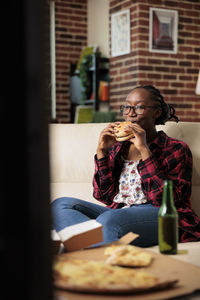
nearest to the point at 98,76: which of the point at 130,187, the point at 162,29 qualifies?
the point at 162,29

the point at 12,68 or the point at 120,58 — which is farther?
the point at 120,58

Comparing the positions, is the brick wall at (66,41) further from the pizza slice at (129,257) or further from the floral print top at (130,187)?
the pizza slice at (129,257)

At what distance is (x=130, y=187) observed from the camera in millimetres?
2246

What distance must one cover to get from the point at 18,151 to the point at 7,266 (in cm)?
11

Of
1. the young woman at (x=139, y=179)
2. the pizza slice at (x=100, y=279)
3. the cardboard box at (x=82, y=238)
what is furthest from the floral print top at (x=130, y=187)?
the pizza slice at (x=100, y=279)

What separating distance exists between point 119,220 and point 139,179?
36 cm

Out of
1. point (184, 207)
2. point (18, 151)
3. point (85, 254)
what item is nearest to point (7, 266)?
point (18, 151)

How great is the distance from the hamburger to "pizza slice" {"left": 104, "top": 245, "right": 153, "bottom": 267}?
3.76ft

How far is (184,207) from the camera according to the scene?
2148mm

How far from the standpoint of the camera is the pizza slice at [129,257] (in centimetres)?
103

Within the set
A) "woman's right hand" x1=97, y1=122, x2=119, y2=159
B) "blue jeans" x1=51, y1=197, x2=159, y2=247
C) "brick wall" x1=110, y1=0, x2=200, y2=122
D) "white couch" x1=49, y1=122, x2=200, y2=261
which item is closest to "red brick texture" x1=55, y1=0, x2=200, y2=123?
"brick wall" x1=110, y1=0, x2=200, y2=122

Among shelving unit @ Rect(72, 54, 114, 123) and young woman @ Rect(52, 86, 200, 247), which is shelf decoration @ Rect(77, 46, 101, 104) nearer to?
shelving unit @ Rect(72, 54, 114, 123)

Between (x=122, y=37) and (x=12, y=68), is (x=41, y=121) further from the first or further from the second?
(x=122, y=37)

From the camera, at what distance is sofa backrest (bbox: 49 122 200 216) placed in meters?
2.43
